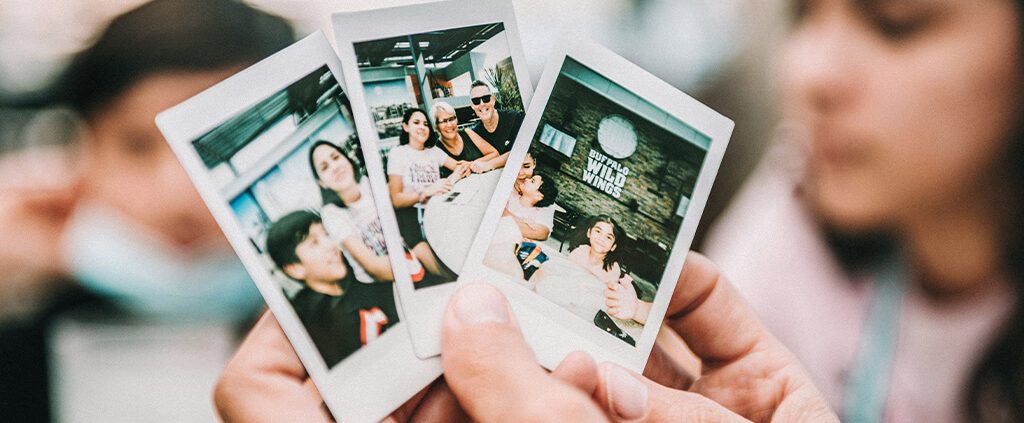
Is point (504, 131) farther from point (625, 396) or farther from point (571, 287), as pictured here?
point (625, 396)

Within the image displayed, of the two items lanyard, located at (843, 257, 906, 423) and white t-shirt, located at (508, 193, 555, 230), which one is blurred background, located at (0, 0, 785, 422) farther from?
lanyard, located at (843, 257, 906, 423)

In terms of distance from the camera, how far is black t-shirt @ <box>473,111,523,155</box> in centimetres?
63

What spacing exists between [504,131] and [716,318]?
1.15ft

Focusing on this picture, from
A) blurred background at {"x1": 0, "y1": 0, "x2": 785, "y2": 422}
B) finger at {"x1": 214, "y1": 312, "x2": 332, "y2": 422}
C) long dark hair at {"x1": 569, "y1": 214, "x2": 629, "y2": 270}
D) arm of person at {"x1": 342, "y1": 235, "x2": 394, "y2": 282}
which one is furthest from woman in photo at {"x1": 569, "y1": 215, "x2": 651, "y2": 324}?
blurred background at {"x1": 0, "y1": 0, "x2": 785, "y2": 422}

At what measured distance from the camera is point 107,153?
75 centimetres

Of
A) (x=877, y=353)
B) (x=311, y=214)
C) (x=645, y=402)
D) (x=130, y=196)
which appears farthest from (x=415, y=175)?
(x=877, y=353)

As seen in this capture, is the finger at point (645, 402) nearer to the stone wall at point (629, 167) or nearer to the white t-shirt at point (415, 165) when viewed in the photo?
the stone wall at point (629, 167)

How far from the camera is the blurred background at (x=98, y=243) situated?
0.74 m

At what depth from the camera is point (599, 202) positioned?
0.63 meters

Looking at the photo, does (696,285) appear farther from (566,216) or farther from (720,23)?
(720,23)

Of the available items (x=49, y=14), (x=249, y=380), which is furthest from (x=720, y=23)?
(x=49, y=14)

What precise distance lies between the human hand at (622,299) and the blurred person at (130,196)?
488 millimetres

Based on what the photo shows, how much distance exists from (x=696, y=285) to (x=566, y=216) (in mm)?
193

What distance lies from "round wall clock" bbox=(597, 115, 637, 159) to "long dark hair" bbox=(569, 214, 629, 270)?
2.9 inches
